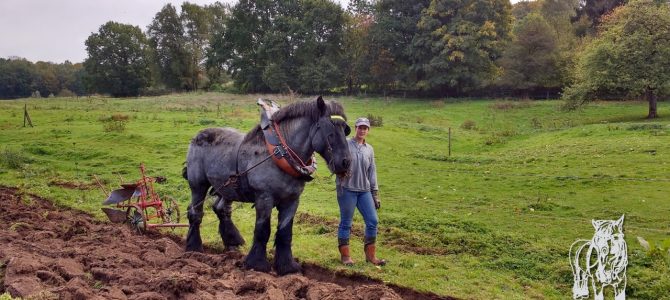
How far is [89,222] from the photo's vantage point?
9812 mm

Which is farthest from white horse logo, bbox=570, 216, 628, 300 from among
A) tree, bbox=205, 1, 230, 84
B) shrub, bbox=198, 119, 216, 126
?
tree, bbox=205, 1, 230, 84

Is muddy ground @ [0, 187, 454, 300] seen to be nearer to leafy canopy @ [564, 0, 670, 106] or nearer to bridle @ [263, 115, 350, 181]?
bridle @ [263, 115, 350, 181]

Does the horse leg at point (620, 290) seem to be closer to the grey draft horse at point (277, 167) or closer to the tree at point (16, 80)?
the grey draft horse at point (277, 167)

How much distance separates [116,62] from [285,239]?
5881cm

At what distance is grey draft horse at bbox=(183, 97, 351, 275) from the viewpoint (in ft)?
20.9

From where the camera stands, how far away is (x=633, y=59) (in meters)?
28.9

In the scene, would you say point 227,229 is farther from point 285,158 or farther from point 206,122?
point 206,122

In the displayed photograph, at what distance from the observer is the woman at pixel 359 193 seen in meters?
7.18

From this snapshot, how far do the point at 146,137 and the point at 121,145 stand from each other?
49.2 inches

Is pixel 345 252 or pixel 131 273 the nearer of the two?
pixel 131 273

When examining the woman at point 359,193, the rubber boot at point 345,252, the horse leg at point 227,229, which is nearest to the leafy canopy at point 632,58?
the woman at point 359,193


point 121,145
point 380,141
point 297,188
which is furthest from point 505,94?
point 297,188

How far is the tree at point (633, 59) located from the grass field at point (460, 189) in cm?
192

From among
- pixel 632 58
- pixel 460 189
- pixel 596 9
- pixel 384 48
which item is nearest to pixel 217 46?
pixel 384 48
